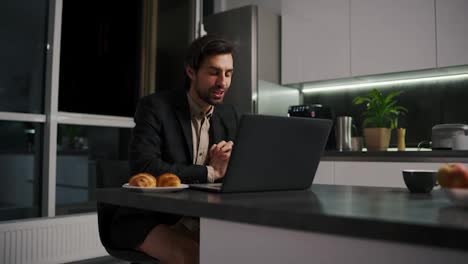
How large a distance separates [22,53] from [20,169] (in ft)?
2.93

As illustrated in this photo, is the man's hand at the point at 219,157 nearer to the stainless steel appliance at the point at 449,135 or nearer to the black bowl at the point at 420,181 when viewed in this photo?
the black bowl at the point at 420,181

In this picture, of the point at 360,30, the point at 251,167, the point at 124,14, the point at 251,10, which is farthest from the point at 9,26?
the point at 251,167

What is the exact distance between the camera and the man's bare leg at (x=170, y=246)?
1.30 meters

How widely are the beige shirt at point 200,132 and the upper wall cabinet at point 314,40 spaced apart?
6.15 feet

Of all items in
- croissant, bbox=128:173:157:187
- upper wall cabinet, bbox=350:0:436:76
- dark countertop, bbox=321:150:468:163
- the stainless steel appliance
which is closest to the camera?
croissant, bbox=128:173:157:187

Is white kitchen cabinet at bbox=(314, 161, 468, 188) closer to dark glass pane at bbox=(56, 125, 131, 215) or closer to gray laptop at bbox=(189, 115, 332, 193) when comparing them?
dark glass pane at bbox=(56, 125, 131, 215)

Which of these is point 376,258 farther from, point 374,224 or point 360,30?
point 360,30

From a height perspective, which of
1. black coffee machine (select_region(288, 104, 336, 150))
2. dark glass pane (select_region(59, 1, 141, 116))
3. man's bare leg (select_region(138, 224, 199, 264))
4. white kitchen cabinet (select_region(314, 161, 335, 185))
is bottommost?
man's bare leg (select_region(138, 224, 199, 264))

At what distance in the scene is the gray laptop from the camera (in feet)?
3.46

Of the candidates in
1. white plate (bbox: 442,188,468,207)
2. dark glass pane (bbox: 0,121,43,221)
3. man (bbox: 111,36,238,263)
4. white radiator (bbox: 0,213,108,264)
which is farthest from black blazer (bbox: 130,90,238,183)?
dark glass pane (bbox: 0,121,43,221)

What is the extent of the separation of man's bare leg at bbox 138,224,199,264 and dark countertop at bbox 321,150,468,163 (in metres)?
1.95

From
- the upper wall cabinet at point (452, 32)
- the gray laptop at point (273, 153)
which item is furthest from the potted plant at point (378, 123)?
the gray laptop at point (273, 153)

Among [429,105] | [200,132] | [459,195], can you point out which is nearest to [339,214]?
[459,195]

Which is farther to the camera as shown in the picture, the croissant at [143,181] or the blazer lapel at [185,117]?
the blazer lapel at [185,117]
